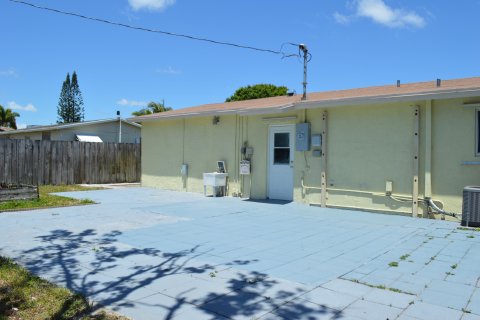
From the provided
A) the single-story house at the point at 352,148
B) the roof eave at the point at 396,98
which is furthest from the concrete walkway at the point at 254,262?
the roof eave at the point at 396,98

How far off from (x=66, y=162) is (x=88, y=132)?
28.0 feet

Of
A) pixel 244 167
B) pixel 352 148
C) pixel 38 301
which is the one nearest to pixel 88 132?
pixel 244 167

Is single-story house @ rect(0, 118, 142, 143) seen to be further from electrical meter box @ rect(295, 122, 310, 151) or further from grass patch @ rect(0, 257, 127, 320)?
grass patch @ rect(0, 257, 127, 320)

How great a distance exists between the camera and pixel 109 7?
11547 mm

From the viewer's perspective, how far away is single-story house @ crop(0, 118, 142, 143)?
2381 centimetres

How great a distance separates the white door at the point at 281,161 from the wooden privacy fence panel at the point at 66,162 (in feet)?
29.0

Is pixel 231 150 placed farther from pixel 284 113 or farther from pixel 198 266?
pixel 198 266

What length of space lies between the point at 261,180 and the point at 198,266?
7.17 meters

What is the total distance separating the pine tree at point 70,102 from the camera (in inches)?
1828

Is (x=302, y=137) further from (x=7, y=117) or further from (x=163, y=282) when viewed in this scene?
(x=7, y=117)

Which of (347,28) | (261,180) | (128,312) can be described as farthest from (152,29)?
(128,312)

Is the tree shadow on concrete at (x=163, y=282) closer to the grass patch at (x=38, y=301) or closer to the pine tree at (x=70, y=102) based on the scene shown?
the grass patch at (x=38, y=301)

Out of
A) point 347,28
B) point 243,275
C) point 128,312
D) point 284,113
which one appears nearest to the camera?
point 128,312

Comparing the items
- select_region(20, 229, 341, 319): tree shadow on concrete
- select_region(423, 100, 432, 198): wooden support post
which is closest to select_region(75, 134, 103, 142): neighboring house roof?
select_region(20, 229, 341, 319): tree shadow on concrete
